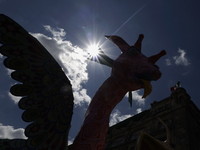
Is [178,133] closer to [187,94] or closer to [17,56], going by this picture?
[187,94]

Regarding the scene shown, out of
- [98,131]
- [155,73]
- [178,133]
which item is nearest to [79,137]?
[98,131]

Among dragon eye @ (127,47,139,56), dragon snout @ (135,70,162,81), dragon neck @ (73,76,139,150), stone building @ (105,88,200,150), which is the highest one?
stone building @ (105,88,200,150)

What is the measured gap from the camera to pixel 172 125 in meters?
12.1

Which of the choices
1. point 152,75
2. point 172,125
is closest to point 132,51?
point 152,75

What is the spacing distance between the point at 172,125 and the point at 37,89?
12.7 meters

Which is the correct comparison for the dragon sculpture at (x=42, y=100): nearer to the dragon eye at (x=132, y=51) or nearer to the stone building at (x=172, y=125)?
the dragon eye at (x=132, y=51)

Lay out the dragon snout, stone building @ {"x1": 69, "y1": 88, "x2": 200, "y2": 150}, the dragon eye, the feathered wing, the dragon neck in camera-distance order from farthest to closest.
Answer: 1. stone building @ {"x1": 69, "y1": 88, "x2": 200, "y2": 150}
2. the dragon eye
3. the dragon snout
4. the dragon neck
5. the feathered wing

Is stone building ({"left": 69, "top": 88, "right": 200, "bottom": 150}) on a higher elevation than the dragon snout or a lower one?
higher

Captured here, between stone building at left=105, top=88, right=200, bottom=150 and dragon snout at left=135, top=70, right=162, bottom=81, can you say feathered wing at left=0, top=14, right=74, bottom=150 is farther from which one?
stone building at left=105, top=88, right=200, bottom=150

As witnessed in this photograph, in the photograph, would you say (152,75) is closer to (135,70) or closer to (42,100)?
(135,70)

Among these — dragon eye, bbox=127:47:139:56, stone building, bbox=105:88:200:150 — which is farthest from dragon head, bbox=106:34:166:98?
stone building, bbox=105:88:200:150

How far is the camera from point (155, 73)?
281 cm

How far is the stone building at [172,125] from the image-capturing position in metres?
10.9

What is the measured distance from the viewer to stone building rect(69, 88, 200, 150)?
10875 mm
